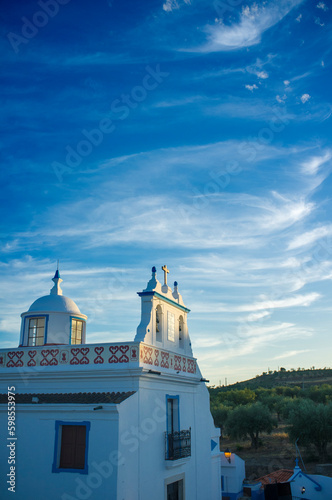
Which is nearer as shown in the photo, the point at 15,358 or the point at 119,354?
the point at 119,354

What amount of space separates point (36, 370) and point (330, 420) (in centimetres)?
2562

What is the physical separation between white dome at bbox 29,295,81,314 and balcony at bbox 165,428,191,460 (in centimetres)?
540

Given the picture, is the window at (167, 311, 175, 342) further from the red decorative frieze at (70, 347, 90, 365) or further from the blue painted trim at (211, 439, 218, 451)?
the blue painted trim at (211, 439, 218, 451)

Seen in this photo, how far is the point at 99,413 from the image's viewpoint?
34.4 feet

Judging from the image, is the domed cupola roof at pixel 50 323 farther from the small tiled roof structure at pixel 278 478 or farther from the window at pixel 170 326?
the small tiled roof structure at pixel 278 478

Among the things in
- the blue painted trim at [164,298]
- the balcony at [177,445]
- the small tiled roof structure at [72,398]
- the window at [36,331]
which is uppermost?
the blue painted trim at [164,298]

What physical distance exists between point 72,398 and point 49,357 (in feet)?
5.61

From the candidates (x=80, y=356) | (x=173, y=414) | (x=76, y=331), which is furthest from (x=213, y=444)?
(x=80, y=356)

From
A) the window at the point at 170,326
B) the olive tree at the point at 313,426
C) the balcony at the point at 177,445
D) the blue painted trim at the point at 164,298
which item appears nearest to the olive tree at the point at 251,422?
the olive tree at the point at 313,426

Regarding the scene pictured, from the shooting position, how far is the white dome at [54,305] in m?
15.0

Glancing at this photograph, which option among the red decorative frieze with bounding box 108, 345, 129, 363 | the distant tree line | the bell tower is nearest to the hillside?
the distant tree line

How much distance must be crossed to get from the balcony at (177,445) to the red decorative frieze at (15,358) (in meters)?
4.96

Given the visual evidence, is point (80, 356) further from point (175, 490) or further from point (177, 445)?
point (175, 490)

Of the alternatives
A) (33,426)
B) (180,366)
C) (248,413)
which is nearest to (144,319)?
(180,366)
